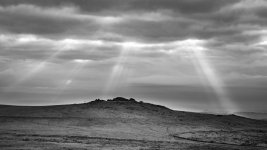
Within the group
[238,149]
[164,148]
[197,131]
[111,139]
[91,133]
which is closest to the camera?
[164,148]

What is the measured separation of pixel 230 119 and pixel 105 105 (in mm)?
15333

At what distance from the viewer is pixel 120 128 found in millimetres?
34375

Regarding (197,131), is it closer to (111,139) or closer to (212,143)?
(212,143)

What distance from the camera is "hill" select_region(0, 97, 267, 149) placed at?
977 inches

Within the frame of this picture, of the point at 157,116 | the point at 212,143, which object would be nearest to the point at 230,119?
the point at 157,116

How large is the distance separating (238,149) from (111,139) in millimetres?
8796

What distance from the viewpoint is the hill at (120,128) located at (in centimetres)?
2483

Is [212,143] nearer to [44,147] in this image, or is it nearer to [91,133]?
[91,133]

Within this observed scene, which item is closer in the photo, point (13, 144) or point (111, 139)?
point (13, 144)

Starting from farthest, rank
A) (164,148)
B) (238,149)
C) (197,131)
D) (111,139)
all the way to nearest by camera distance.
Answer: (197,131), (111,139), (238,149), (164,148)

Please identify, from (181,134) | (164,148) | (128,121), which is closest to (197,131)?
(181,134)

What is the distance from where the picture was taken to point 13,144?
22.2 m

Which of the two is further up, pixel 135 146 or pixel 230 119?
pixel 230 119

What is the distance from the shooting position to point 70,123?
3550 centimetres
